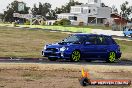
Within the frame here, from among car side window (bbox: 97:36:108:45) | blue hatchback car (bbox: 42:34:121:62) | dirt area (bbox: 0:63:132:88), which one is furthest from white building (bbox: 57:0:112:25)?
dirt area (bbox: 0:63:132:88)

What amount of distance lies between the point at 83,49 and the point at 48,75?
6.46m

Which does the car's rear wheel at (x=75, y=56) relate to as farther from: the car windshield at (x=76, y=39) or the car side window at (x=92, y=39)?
the car side window at (x=92, y=39)

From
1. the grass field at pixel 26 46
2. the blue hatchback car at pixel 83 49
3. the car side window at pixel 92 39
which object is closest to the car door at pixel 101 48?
the blue hatchback car at pixel 83 49

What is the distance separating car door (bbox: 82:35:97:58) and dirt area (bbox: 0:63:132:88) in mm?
3541

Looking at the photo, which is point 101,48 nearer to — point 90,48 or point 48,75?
point 90,48

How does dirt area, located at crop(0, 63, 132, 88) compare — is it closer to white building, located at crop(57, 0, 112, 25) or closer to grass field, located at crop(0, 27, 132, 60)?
grass field, located at crop(0, 27, 132, 60)

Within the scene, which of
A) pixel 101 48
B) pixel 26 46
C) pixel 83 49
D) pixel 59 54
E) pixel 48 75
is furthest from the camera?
pixel 26 46

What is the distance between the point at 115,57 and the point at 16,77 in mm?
9353

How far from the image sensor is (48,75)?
53.2 ft

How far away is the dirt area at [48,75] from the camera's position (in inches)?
559

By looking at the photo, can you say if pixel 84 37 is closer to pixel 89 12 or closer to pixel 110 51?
pixel 110 51

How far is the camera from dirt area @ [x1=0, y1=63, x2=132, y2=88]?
1421 cm

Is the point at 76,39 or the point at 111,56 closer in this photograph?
the point at 76,39

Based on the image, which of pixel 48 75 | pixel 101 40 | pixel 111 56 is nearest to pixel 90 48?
pixel 101 40
